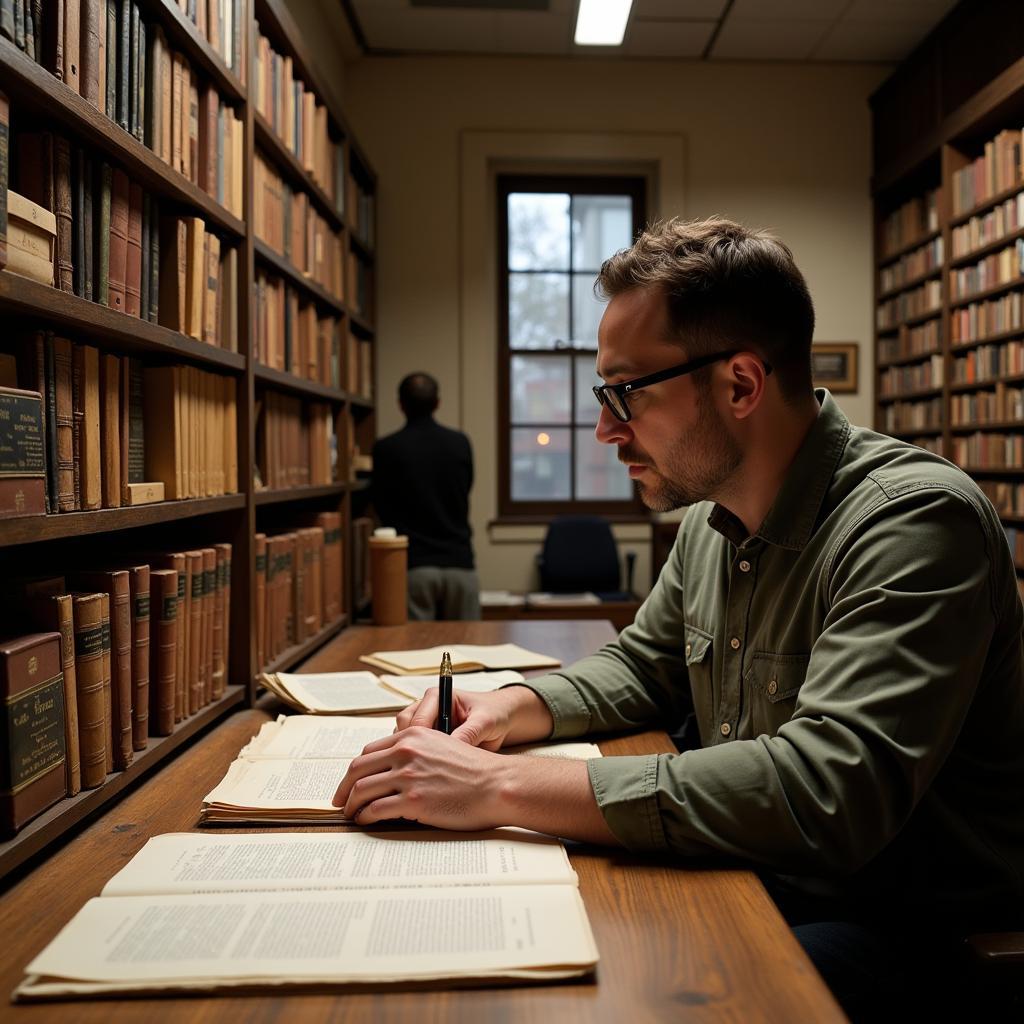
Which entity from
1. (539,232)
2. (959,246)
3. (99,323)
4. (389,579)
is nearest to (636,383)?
(99,323)

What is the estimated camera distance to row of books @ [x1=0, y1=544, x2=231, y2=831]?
1.00m

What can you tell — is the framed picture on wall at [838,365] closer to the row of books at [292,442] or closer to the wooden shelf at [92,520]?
the row of books at [292,442]

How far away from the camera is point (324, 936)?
783 millimetres

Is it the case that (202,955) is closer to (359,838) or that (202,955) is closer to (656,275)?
(359,838)

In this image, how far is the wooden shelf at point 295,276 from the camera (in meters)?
2.06

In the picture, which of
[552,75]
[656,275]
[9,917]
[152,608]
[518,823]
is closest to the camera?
[9,917]

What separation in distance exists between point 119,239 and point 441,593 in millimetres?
2644

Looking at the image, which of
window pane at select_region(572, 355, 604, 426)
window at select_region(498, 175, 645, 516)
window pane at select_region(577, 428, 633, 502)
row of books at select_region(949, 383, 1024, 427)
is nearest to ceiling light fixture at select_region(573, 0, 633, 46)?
window at select_region(498, 175, 645, 516)

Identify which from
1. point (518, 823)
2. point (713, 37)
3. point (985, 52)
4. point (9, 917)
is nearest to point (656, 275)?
point (518, 823)

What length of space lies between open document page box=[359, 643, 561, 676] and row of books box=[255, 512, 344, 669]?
8.7 inches

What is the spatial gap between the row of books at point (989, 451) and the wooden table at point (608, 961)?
3523 mm

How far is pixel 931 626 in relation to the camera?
95 cm

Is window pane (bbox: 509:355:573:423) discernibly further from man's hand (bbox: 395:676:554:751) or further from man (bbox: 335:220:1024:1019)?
man's hand (bbox: 395:676:554:751)

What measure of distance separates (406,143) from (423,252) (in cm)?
59
